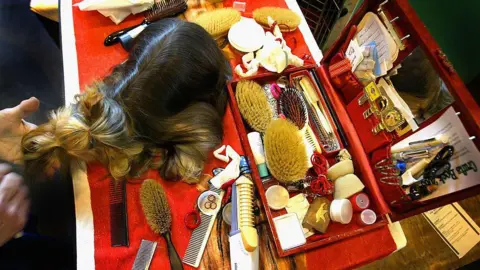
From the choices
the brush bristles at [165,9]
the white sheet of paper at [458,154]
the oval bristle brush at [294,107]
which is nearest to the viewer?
the white sheet of paper at [458,154]

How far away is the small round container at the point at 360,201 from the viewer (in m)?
0.72

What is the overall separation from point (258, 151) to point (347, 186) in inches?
7.5

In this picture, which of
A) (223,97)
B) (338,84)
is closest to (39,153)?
(223,97)

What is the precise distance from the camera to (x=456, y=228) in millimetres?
981

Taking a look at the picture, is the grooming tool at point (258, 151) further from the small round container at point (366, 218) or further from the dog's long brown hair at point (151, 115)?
the small round container at point (366, 218)

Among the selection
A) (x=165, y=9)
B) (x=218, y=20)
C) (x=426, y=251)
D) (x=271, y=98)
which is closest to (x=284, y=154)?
(x=271, y=98)

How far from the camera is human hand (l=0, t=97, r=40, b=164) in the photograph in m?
0.70

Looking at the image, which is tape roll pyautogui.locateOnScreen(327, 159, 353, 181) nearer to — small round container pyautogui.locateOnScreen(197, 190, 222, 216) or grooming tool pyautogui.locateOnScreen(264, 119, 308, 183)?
grooming tool pyautogui.locateOnScreen(264, 119, 308, 183)

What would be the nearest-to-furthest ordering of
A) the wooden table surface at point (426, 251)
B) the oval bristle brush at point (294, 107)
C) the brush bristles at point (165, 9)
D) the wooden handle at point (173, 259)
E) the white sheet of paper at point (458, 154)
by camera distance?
the white sheet of paper at point (458, 154) → the wooden handle at point (173, 259) → the oval bristle brush at point (294, 107) → the brush bristles at point (165, 9) → the wooden table surface at point (426, 251)

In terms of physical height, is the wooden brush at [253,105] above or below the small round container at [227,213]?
above

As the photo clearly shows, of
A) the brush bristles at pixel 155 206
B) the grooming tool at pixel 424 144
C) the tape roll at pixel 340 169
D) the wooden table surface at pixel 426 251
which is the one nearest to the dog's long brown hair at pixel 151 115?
the brush bristles at pixel 155 206

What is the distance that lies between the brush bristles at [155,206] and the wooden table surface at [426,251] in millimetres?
676

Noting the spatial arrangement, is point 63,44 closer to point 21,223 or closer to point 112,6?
point 112,6

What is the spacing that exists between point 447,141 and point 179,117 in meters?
0.48
